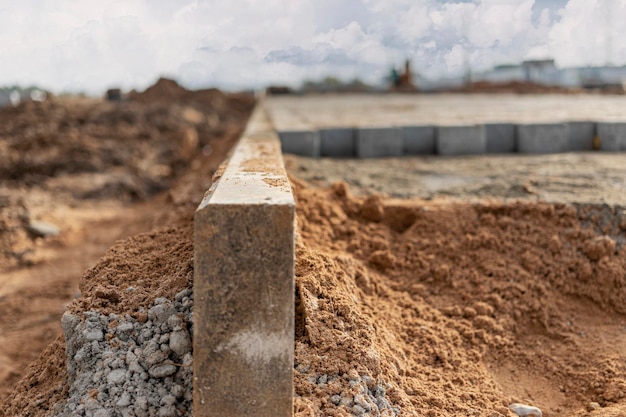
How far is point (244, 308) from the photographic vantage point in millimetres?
2281

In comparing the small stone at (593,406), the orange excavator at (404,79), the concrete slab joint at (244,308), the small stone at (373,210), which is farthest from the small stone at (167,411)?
the orange excavator at (404,79)

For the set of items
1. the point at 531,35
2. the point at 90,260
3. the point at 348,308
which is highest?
the point at 531,35

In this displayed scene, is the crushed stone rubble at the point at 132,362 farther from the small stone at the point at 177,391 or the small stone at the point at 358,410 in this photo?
the small stone at the point at 358,410

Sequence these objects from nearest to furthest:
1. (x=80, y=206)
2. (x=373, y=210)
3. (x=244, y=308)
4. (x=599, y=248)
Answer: (x=244, y=308)
(x=599, y=248)
(x=373, y=210)
(x=80, y=206)

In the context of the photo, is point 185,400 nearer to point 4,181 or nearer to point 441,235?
point 441,235

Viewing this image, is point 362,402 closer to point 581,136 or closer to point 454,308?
point 454,308

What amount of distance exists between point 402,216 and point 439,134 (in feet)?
7.90

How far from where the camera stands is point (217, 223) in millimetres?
2256

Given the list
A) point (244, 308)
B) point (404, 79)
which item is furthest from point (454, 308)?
point (404, 79)

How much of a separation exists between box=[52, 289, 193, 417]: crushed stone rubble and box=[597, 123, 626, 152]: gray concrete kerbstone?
5106 mm

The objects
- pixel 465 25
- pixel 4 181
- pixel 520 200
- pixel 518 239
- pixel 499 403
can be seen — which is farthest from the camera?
pixel 4 181

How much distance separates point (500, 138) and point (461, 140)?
42cm

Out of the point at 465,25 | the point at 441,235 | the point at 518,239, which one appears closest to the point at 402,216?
the point at 441,235

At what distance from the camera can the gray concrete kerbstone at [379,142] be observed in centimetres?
643
